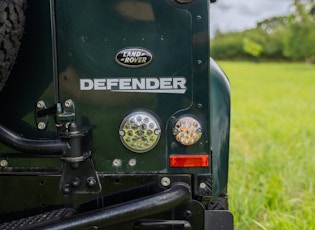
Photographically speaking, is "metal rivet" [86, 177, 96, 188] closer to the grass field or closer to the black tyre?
the black tyre

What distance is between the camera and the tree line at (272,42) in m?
43.0

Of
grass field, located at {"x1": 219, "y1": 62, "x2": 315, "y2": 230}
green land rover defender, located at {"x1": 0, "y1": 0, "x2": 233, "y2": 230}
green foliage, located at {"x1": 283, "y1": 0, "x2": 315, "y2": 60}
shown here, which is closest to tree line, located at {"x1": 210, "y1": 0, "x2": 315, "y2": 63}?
green foliage, located at {"x1": 283, "y1": 0, "x2": 315, "y2": 60}

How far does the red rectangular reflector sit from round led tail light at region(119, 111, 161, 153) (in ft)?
0.34

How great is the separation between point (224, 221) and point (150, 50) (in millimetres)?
769

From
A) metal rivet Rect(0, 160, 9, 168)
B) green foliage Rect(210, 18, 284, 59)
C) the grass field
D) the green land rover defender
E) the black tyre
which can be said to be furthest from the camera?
green foliage Rect(210, 18, 284, 59)

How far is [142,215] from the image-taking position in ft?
5.49

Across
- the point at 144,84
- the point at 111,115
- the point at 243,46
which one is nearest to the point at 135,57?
the point at 144,84

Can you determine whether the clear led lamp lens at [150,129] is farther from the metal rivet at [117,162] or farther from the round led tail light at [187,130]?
the metal rivet at [117,162]

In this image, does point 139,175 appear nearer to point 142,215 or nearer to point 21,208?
point 142,215

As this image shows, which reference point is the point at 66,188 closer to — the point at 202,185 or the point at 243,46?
the point at 202,185

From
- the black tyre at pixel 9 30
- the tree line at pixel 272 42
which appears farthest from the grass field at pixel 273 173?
the tree line at pixel 272 42

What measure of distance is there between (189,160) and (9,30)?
2.71 feet

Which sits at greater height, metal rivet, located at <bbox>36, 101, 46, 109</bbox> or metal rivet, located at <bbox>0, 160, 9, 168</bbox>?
metal rivet, located at <bbox>36, 101, 46, 109</bbox>

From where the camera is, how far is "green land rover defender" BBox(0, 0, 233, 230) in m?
1.72
